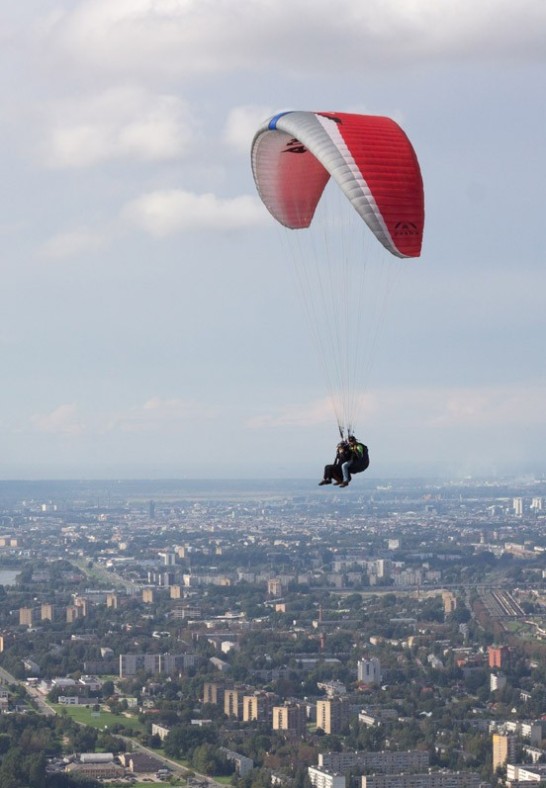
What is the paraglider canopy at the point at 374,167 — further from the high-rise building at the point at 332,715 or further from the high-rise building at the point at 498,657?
the high-rise building at the point at 498,657

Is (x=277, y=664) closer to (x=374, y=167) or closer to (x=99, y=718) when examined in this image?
(x=99, y=718)

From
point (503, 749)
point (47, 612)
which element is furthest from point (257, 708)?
point (47, 612)

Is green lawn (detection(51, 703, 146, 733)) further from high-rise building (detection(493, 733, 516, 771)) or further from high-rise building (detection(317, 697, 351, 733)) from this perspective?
high-rise building (detection(493, 733, 516, 771))

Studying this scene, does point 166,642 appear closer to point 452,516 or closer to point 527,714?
point 527,714

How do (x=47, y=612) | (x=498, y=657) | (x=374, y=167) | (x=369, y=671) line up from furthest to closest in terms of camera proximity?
1. (x=47, y=612)
2. (x=498, y=657)
3. (x=369, y=671)
4. (x=374, y=167)

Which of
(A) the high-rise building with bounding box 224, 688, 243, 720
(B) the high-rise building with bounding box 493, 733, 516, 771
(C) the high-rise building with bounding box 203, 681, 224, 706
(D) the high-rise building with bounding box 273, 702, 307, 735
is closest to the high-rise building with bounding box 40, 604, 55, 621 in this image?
(C) the high-rise building with bounding box 203, 681, 224, 706

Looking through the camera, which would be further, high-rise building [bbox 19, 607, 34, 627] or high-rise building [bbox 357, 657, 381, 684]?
high-rise building [bbox 19, 607, 34, 627]

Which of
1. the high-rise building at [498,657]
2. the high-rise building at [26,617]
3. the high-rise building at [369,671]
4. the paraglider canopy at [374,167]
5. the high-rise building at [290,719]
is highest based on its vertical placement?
the paraglider canopy at [374,167]

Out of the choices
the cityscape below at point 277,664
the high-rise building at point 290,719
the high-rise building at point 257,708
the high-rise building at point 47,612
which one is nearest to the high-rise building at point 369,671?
the cityscape below at point 277,664

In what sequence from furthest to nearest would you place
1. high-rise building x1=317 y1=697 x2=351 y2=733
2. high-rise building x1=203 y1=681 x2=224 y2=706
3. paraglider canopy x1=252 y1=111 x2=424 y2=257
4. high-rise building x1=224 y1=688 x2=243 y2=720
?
high-rise building x1=203 y1=681 x2=224 y2=706, high-rise building x1=224 y1=688 x2=243 y2=720, high-rise building x1=317 y1=697 x2=351 y2=733, paraglider canopy x1=252 y1=111 x2=424 y2=257

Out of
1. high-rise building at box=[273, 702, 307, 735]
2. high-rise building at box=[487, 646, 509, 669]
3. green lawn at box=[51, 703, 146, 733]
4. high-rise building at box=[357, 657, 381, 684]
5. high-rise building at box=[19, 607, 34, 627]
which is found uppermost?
high-rise building at box=[19, 607, 34, 627]

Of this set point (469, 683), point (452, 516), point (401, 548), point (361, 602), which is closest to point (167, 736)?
point (469, 683)
